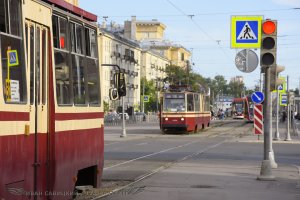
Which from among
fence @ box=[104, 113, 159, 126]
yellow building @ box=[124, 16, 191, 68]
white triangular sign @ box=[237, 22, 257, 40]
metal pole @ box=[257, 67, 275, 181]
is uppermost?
yellow building @ box=[124, 16, 191, 68]

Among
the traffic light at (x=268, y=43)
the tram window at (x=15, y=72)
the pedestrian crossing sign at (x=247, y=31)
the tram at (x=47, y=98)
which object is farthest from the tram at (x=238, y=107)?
the tram window at (x=15, y=72)

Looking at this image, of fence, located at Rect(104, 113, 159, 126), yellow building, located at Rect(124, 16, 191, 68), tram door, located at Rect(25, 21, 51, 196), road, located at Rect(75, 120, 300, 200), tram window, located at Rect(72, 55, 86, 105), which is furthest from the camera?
yellow building, located at Rect(124, 16, 191, 68)

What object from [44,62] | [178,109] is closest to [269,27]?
[44,62]

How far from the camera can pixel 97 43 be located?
1152cm

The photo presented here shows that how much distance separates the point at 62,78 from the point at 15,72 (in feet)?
5.76

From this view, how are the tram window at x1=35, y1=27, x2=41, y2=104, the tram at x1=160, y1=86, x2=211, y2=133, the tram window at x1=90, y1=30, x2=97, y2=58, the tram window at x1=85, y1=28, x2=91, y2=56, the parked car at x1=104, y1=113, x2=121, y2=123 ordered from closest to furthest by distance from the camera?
the tram window at x1=35, y1=27, x2=41, y2=104 → the tram window at x1=85, y1=28, x2=91, y2=56 → the tram window at x1=90, y1=30, x2=97, y2=58 → the tram at x1=160, y1=86, x2=211, y2=133 → the parked car at x1=104, y1=113, x2=121, y2=123

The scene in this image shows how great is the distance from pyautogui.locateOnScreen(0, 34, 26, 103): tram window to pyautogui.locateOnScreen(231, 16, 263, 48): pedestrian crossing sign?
10.3m

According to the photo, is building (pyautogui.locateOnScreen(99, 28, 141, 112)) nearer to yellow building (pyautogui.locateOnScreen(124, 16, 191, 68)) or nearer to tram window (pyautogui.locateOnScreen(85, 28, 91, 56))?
yellow building (pyautogui.locateOnScreen(124, 16, 191, 68))

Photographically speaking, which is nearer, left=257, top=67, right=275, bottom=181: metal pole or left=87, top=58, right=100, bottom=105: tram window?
left=87, top=58, right=100, bottom=105: tram window

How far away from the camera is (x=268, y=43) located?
16031 mm

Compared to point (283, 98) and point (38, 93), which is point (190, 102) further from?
point (38, 93)

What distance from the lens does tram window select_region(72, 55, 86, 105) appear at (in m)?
10.0

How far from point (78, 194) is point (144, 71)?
118736mm

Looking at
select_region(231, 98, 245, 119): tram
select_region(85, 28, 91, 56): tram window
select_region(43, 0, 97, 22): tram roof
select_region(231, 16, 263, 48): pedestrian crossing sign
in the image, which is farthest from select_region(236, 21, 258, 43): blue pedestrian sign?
select_region(231, 98, 245, 119): tram
